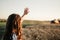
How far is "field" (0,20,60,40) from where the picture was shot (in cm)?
220

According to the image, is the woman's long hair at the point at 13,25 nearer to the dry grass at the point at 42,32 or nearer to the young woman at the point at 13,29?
the young woman at the point at 13,29

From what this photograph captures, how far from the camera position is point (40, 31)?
2.20 metres

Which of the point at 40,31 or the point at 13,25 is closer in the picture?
the point at 13,25

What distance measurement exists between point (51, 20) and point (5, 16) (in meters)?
0.62

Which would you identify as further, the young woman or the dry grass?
the dry grass

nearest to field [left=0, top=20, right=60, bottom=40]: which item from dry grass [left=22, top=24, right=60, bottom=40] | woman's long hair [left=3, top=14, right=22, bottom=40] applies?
dry grass [left=22, top=24, right=60, bottom=40]

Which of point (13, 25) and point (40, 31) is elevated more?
point (13, 25)

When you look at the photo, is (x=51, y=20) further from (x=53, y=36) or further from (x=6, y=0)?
(x=6, y=0)

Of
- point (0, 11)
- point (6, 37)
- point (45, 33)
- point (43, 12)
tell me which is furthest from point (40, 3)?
point (6, 37)

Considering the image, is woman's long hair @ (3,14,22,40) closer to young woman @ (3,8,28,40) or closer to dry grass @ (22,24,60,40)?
young woman @ (3,8,28,40)

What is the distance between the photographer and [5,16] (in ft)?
7.13

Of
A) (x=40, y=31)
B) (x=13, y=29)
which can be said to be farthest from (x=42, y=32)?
(x=13, y=29)

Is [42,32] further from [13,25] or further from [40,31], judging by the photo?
[13,25]

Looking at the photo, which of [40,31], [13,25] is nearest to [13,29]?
[13,25]
